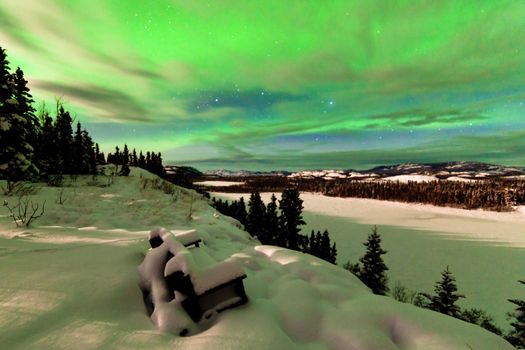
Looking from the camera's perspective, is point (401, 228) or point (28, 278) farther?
point (401, 228)

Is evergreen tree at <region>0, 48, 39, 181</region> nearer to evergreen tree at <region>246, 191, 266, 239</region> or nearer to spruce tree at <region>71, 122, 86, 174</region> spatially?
spruce tree at <region>71, 122, 86, 174</region>

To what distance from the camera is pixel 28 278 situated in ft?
10.3

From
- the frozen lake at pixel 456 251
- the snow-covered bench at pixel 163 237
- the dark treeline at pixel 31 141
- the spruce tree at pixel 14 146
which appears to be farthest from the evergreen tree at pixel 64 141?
the frozen lake at pixel 456 251

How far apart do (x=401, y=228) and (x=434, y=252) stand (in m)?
24.7

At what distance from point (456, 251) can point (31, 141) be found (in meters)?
66.5

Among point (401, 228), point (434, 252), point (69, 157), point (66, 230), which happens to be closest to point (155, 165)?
point (69, 157)

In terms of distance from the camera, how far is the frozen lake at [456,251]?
3138 cm

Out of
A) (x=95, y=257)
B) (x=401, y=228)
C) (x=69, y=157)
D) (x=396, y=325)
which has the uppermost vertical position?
(x=69, y=157)

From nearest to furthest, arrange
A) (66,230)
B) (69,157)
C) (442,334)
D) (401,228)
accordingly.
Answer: (442,334)
(66,230)
(69,157)
(401,228)

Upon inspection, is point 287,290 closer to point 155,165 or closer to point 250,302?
point 250,302

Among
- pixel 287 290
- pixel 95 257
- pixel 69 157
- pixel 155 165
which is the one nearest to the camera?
pixel 287 290

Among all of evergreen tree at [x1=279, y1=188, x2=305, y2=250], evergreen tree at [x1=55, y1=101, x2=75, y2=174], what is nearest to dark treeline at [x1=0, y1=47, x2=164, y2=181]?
evergreen tree at [x1=55, y1=101, x2=75, y2=174]

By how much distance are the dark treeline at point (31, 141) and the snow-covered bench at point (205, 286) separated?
507 inches

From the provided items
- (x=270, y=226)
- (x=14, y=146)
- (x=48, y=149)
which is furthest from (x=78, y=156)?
(x=270, y=226)
